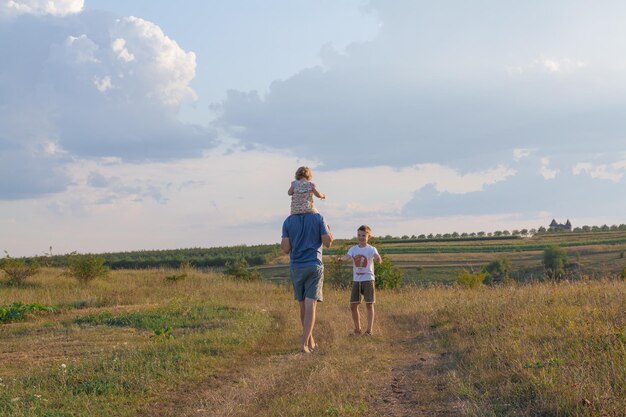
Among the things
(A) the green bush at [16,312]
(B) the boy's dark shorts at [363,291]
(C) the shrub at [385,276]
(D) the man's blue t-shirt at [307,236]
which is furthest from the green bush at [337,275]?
(D) the man's blue t-shirt at [307,236]

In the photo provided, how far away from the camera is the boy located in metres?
11.7

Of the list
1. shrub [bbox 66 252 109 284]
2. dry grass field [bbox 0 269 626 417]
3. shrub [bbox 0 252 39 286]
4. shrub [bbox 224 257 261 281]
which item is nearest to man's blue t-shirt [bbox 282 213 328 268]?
dry grass field [bbox 0 269 626 417]

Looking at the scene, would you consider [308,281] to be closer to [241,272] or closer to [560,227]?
[241,272]

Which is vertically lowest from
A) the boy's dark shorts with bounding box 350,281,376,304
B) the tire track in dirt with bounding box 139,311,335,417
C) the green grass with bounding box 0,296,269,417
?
the tire track in dirt with bounding box 139,311,335,417

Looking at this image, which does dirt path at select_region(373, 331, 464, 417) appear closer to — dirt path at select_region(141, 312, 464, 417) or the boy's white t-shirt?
dirt path at select_region(141, 312, 464, 417)

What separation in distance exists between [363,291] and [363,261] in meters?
0.58

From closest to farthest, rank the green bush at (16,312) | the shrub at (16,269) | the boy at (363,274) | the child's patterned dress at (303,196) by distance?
the child's patterned dress at (303,196) → the boy at (363,274) → the green bush at (16,312) → the shrub at (16,269)

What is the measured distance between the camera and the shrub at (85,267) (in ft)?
88.1

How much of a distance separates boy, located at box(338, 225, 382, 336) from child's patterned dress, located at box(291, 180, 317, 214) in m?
2.50

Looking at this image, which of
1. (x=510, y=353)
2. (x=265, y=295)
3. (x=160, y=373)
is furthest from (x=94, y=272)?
(x=510, y=353)

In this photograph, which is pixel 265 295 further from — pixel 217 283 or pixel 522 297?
pixel 522 297

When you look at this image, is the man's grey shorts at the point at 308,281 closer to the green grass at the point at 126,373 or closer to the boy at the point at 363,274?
the green grass at the point at 126,373

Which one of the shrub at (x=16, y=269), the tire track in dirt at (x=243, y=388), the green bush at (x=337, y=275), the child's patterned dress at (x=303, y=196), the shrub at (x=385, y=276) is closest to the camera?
the tire track in dirt at (x=243, y=388)

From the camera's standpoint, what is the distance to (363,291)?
1191cm
